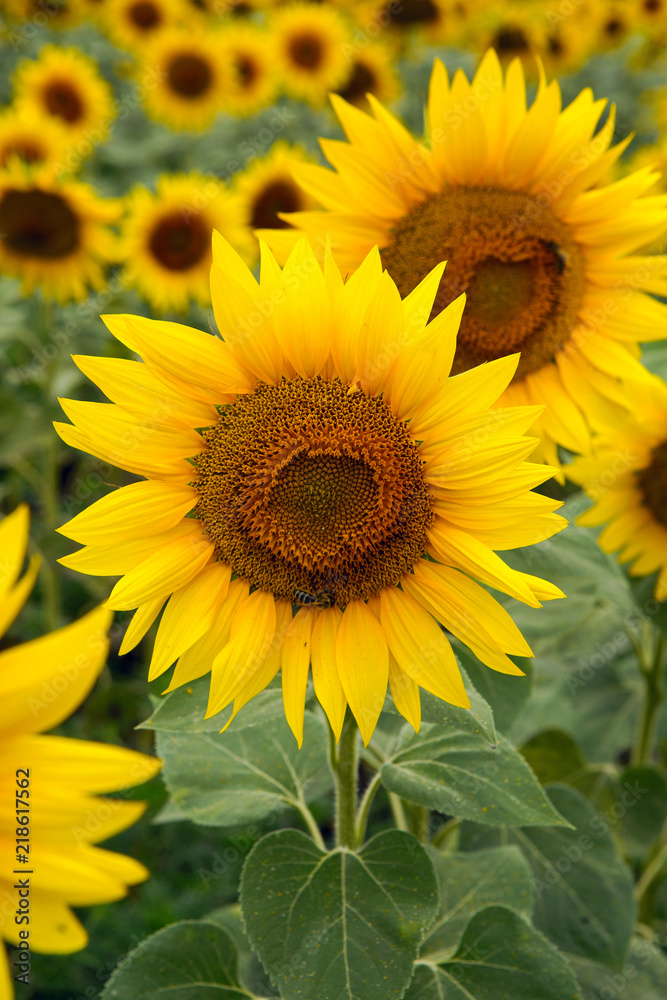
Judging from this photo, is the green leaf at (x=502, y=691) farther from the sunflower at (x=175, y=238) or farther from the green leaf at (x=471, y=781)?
the sunflower at (x=175, y=238)

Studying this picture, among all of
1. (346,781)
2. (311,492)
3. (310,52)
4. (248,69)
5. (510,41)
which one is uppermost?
(510,41)

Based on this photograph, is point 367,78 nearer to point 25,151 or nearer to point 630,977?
point 25,151

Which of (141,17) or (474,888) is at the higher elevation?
(141,17)

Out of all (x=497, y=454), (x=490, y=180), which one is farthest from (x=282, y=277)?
(x=490, y=180)

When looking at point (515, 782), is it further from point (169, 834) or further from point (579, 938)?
point (169, 834)

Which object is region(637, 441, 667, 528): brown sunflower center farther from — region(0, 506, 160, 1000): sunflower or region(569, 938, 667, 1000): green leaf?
region(0, 506, 160, 1000): sunflower

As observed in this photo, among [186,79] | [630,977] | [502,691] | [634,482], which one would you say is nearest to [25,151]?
[186,79]

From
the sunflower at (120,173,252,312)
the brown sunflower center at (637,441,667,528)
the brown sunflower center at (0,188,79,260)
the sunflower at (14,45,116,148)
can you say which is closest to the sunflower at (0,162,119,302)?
the brown sunflower center at (0,188,79,260)

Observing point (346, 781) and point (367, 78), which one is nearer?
point (346, 781)
